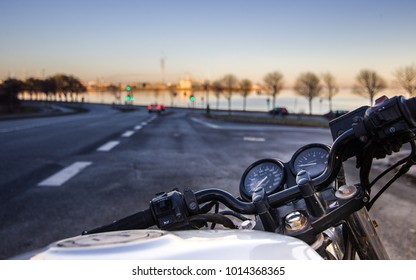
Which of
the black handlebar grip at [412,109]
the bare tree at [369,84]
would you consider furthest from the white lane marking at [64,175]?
the bare tree at [369,84]

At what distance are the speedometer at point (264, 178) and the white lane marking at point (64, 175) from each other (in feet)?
20.4

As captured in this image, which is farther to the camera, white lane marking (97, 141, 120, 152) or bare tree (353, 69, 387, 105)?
bare tree (353, 69, 387, 105)

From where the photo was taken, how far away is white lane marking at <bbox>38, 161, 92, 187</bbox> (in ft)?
25.5

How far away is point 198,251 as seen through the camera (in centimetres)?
101

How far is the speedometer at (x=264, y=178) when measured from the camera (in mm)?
1874

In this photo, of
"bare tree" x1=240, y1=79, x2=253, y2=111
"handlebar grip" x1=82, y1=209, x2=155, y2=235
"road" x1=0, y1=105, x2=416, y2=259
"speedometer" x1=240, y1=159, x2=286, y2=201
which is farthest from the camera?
"bare tree" x1=240, y1=79, x2=253, y2=111

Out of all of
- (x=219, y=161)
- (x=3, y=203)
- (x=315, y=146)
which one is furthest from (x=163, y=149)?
(x=315, y=146)

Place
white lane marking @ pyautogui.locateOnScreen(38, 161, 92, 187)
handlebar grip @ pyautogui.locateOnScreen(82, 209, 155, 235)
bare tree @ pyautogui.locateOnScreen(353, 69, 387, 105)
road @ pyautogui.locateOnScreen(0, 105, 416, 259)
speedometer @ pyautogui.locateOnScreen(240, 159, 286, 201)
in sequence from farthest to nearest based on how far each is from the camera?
bare tree @ pyautogui.locateOnScreen(353, 69, 387, 105) < white lane marking @ pyautogui.locateOnScreen(38, 161, 92, 187) < road @ pyautogui.locateOnScreen(0, 105, 416, 259) < speedometer @ pyautogui.locateOnScreen(240, 159, 286, 201) < handlebar grip @ pyautogui.locateOnScreen(82, 209, 155, 235)

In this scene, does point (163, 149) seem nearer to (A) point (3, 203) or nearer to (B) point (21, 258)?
(A) point (3, 203)

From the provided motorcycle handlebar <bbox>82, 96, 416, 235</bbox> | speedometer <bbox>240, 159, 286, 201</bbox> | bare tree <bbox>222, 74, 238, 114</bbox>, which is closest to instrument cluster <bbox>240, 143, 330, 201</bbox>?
speedometer <bbox>240, 159, 286, 201</bbox>

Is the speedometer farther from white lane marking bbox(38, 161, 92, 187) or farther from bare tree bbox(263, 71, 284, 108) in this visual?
bare tree bbox(263, 71, 284, 108)

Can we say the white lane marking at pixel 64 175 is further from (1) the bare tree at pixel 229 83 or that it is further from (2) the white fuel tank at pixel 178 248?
(1) the bare tree at pixel 229 83
